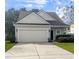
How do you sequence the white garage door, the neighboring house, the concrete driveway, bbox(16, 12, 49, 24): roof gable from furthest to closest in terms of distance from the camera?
1. bbox(16, 12, 49, 24): roof gable
2. the neighboring house
3. the white garage door
4. the concrete driveway

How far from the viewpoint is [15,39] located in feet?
69.3

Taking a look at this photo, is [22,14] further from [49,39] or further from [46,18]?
[49,39]

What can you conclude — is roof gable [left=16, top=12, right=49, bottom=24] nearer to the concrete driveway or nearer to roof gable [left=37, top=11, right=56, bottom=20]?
roof gable [left=37, top=11, right=56, bottom=20]

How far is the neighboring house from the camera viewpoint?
21.4m

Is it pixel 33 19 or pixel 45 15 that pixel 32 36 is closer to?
pixel 33 19

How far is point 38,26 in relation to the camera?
900 inches

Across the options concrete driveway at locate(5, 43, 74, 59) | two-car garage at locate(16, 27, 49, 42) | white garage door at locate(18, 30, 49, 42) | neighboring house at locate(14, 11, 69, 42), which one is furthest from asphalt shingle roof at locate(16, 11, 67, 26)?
Result: concrete driveway at locate(5, 43, 74, 59)

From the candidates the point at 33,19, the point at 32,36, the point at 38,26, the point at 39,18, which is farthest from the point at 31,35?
the point at 39,18

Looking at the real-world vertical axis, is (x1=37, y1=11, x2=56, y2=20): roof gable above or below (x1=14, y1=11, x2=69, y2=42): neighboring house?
above

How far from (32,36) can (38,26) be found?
2092 millimetres

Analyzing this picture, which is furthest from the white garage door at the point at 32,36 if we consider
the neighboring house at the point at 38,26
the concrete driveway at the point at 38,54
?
the concrete driveway at the point at 38,54

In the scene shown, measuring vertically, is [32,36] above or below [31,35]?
below

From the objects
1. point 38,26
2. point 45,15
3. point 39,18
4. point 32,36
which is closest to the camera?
point 32,36
